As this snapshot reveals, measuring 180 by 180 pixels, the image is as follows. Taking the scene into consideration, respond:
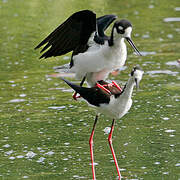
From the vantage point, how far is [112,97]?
723 cm

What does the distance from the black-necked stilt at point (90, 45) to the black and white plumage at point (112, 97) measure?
32 cm

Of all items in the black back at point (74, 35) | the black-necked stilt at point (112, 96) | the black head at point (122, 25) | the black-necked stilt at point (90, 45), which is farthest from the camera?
the black back at point (74, 35)

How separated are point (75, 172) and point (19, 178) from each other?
2.23 feet

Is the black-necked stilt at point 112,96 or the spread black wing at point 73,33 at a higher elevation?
the spread black wing at point 73,33

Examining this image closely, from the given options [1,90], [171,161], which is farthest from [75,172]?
[1,90]

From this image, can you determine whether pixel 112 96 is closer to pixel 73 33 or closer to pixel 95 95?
pixel 95 95

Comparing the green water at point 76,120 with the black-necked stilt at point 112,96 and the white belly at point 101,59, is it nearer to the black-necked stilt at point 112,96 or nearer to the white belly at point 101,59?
the black-necked stilt at point 112,96

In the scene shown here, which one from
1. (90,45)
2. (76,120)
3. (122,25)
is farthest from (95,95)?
→ (76,120)

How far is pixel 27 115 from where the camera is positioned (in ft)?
31.9

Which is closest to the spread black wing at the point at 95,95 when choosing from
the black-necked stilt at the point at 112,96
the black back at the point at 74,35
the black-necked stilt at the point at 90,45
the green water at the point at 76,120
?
the black-necked stilt at the point at 112,96

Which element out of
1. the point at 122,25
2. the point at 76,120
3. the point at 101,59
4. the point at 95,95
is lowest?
the point at 76,120

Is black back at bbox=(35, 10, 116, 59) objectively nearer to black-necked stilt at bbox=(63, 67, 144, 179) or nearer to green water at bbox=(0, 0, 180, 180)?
black-necked stilt at bbox=(63, 67, 144, 179)

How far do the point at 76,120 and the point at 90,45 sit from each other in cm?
179

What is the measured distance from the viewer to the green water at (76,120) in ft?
24.1
